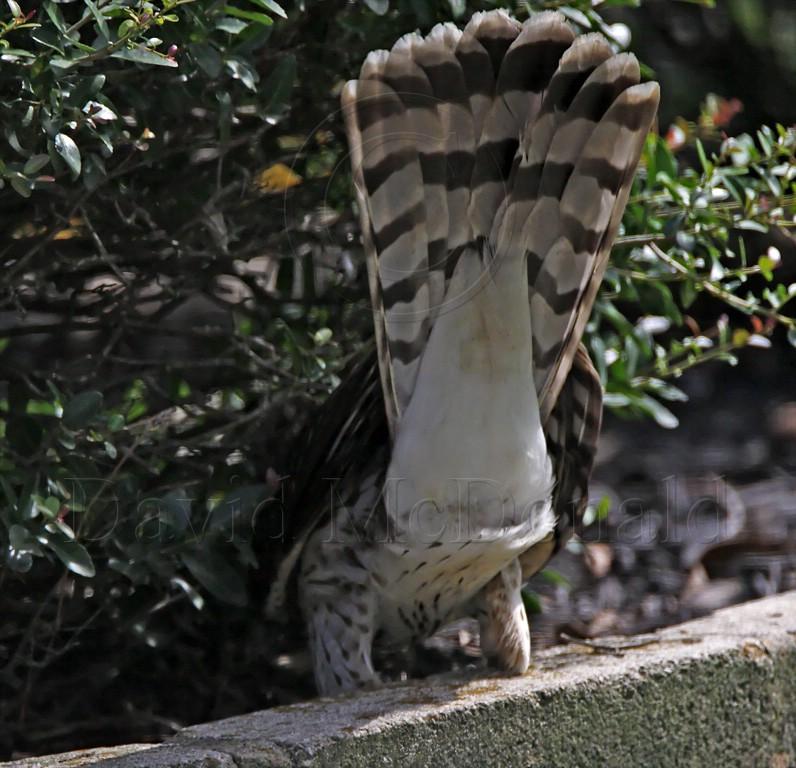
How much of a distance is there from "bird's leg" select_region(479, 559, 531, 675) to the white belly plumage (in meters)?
0.17

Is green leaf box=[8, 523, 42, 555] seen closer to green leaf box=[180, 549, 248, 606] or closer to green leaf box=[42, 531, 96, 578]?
green leaf box=[42, 531, 96, 578]

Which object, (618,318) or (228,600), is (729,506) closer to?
(618,318)

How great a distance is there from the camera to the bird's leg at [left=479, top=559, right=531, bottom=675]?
Answer: 2885 mm

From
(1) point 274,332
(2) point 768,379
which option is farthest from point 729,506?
(1) point 274,332

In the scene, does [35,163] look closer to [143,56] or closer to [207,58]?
[143,56]

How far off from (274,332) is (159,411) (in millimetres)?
342

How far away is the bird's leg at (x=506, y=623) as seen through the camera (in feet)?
9.46

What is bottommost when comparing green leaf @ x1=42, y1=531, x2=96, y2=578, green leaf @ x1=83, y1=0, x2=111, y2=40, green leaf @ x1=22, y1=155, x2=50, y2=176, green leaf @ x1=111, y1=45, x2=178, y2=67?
green leaf @ x1=42, y1=531, x2=96, y2=578

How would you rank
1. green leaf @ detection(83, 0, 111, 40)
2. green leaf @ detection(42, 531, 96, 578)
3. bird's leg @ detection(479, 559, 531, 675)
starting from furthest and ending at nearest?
bird's leg @ detection(479, 559, 531, 675)
green leaf @ detection(42, 531, 96, 578)
green leaf @ detection(83, 0, 111, 40)

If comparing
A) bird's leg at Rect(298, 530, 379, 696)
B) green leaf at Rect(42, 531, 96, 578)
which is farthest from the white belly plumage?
green leaf at Rect(42, 531, 96, 578)

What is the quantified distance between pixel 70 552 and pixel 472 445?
802 millimetres

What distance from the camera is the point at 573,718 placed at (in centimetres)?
262

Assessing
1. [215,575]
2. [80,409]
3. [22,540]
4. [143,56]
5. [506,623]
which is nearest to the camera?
[143,56]

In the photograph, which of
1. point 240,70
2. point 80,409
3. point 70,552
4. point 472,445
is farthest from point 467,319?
point 70,552
